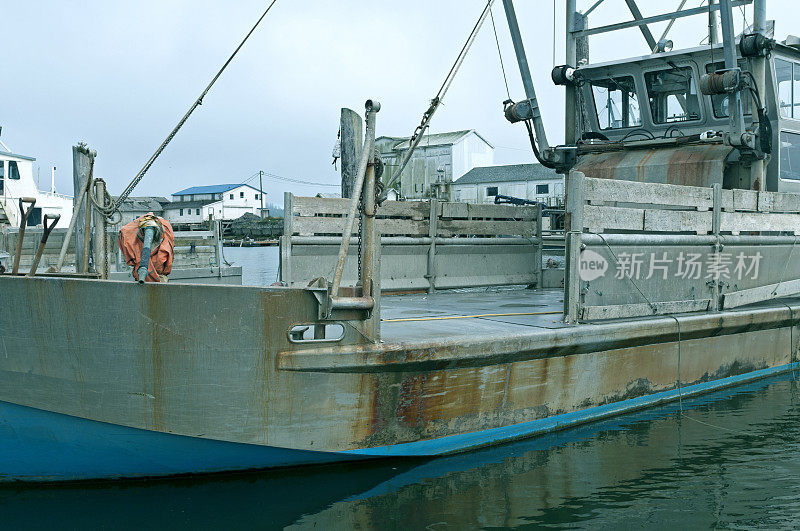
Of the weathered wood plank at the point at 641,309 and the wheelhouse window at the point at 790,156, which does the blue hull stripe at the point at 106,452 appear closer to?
the weathered wood plank at the point at 641,309

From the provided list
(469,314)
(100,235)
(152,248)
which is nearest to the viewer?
(152,248)

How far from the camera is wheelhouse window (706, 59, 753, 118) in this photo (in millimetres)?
9555

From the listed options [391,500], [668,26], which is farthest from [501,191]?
[391,500]

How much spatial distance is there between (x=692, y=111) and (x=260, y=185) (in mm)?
79660

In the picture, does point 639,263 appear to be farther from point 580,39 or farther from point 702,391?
point 580,39

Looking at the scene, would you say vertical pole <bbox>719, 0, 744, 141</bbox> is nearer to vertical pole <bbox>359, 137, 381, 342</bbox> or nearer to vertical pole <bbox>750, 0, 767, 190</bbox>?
vertical pole <bbox>750, 0, 767, 190</bbox>

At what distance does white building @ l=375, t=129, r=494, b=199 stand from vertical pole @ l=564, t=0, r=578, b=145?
3809 cm

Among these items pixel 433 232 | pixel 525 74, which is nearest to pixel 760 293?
pixel 433 232

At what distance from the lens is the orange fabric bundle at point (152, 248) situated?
18.6ft

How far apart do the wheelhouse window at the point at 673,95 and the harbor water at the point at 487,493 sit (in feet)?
17.1

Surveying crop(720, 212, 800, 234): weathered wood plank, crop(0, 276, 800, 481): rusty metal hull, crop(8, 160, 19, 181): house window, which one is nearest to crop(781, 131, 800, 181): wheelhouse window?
crop(720, 212, 800, 234): weathered wood plank

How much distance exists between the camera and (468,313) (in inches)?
312

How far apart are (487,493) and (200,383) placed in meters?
2.21

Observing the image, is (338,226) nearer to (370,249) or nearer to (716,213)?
(370,249)
